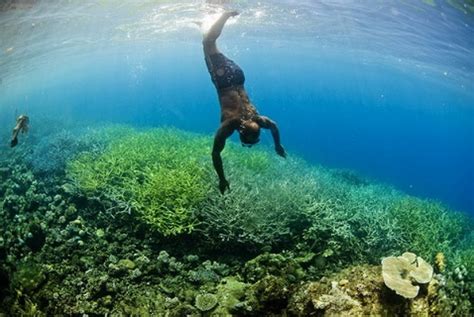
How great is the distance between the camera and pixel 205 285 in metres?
8.10

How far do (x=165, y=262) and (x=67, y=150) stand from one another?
369 inches

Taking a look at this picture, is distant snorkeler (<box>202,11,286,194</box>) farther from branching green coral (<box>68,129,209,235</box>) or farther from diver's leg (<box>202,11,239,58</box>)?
branching green coral (<box>68,129,209,235</box>)

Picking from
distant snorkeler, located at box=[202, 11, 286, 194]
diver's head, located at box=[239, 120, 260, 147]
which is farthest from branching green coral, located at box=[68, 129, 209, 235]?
diver's head, located at box=[239, 120, 260, 147]

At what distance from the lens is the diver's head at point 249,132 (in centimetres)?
654

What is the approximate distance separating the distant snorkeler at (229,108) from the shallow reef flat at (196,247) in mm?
2372

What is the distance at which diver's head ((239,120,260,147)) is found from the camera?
6.54 meters

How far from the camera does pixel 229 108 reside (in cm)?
699

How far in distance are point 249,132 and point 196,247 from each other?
14.4 feet

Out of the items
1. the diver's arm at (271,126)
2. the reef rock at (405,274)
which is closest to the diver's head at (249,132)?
the diver's arm at (271,126)

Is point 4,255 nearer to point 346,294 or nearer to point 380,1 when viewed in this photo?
point 346,294

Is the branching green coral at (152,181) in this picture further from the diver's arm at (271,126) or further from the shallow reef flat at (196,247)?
the diver's arm at (271,126)

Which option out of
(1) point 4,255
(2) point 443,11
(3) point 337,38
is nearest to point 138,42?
(3) point 337,38

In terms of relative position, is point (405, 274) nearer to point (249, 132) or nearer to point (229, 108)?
point (249, 132)

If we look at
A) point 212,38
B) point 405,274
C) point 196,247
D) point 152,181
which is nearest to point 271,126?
point 212,38
